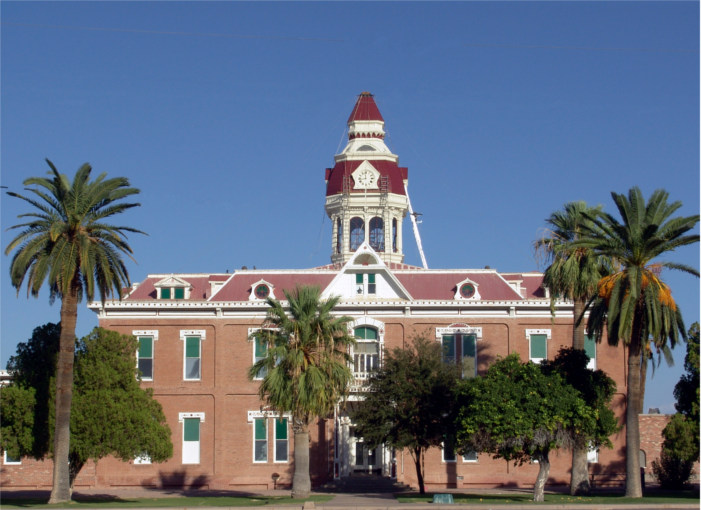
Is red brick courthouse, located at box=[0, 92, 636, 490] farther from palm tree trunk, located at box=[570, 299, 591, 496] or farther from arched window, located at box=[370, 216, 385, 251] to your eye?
arched window, located at box=[370, 216, 385, 251]

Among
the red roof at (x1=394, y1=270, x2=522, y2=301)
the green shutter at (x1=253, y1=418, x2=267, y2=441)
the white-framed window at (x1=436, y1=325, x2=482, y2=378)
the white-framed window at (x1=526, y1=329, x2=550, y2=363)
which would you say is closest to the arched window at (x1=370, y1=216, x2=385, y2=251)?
the red roof at (x1=394, y1=270, x2=522, y2=301)

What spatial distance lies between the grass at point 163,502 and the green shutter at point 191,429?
7.90m

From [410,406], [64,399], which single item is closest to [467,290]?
[410,406]

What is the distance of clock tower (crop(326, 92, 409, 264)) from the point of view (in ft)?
226

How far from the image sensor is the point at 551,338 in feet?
190

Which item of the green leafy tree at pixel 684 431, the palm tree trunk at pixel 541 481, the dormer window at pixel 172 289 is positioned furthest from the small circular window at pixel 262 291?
the green leafy tree at pixel 684 431

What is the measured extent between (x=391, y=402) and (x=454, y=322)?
33.5 feet

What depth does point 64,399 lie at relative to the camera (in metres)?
42.8

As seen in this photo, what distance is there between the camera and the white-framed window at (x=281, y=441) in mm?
56969

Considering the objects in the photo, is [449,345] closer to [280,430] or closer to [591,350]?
[591,350]

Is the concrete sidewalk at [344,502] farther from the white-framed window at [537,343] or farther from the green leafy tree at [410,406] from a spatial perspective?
the white-framed window at [537,343]

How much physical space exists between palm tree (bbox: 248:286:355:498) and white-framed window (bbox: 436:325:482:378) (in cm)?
1342

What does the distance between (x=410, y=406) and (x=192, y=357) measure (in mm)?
14724

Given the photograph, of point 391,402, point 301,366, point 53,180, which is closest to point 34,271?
point 53,180
